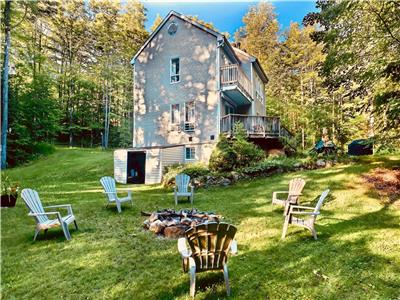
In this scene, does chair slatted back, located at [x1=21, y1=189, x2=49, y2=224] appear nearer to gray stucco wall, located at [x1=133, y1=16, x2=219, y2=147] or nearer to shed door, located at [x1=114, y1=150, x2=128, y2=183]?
shed door, located at [x1=114, y1=150, x2=128, y2=183]

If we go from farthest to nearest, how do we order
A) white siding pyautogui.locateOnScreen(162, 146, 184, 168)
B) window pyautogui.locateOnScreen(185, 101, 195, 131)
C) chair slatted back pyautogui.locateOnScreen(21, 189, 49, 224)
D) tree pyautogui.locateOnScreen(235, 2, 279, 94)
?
tree pyautogui.locateOnScreen(235, 2, 279, 94)
window pyautogui.locateOnScreen(185, 101, 195, 131)
white siding pyautogui.locateOnScreen(162, 146, 184, 168)
chair slatted back pyautogui.locateOnScreen(21, 189, 49, 224)

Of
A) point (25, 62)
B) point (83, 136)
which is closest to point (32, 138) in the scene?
point (25, 62)

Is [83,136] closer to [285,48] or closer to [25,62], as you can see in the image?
[25,62]

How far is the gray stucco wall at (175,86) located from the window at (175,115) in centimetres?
25

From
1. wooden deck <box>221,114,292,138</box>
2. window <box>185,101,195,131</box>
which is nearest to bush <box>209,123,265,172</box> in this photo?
wooden deck <box>221,114,292,138</box>

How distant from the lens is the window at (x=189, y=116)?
15.7 metres

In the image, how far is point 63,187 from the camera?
1227 cm

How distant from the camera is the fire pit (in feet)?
18.9

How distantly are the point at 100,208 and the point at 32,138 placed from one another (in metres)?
15.9

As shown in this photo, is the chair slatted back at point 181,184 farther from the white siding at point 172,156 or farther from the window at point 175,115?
the window at point 175,115

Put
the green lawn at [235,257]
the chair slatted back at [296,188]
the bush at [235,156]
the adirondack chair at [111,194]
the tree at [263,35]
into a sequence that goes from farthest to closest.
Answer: the tree at [263,35], the bush at [235,156], the adirondack chair at [111,194], the chair slatted back at [296,188], the green lawn at [235,257]

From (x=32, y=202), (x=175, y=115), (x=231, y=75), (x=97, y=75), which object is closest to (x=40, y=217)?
(x=32, y=202)

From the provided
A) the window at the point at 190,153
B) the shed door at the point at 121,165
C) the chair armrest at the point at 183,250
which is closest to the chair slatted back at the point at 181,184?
the window at the point at 190,153

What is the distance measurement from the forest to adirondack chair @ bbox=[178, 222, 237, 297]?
13.6m
